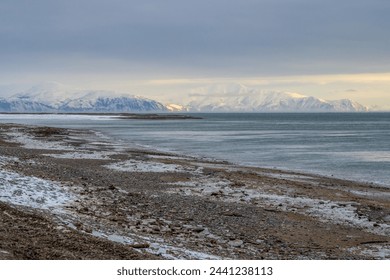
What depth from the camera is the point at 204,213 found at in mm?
15125

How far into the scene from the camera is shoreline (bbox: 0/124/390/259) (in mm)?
11680

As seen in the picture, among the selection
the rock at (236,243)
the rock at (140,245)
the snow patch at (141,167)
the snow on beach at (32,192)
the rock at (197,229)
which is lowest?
the rock at (236,243)

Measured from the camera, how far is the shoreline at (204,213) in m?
11.7

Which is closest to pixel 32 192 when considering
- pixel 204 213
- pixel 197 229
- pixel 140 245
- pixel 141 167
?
pixel 204 213

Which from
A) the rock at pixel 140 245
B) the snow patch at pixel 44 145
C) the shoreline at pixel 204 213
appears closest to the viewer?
the rock at pixel 140 245

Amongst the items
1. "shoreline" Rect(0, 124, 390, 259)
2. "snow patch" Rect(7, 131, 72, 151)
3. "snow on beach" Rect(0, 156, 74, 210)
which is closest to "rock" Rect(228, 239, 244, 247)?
"shoreline" Rect(0, 124, 390, 259)

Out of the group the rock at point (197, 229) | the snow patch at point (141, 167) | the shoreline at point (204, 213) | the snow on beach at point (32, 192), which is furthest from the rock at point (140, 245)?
the snow patch at point (141, 167)

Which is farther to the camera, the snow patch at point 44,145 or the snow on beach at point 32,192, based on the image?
the snow patch at point 44,145

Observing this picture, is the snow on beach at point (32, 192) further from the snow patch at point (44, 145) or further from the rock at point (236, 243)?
the snow patch at point (44, 145)

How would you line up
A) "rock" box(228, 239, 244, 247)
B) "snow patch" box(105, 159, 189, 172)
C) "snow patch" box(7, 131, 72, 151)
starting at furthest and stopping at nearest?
"snow patch" box(7, 131, 72, 151), "snow patch" box(105, 159, 189, 172), "rock" box(228, 239, 244, 247)

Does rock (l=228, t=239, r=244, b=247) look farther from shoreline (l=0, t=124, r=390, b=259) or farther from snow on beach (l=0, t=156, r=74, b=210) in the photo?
snow on beach (l=0, t=156, r=74, b=210)

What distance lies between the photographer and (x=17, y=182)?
1619 cm

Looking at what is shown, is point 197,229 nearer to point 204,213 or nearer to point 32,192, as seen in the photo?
point 204,213
